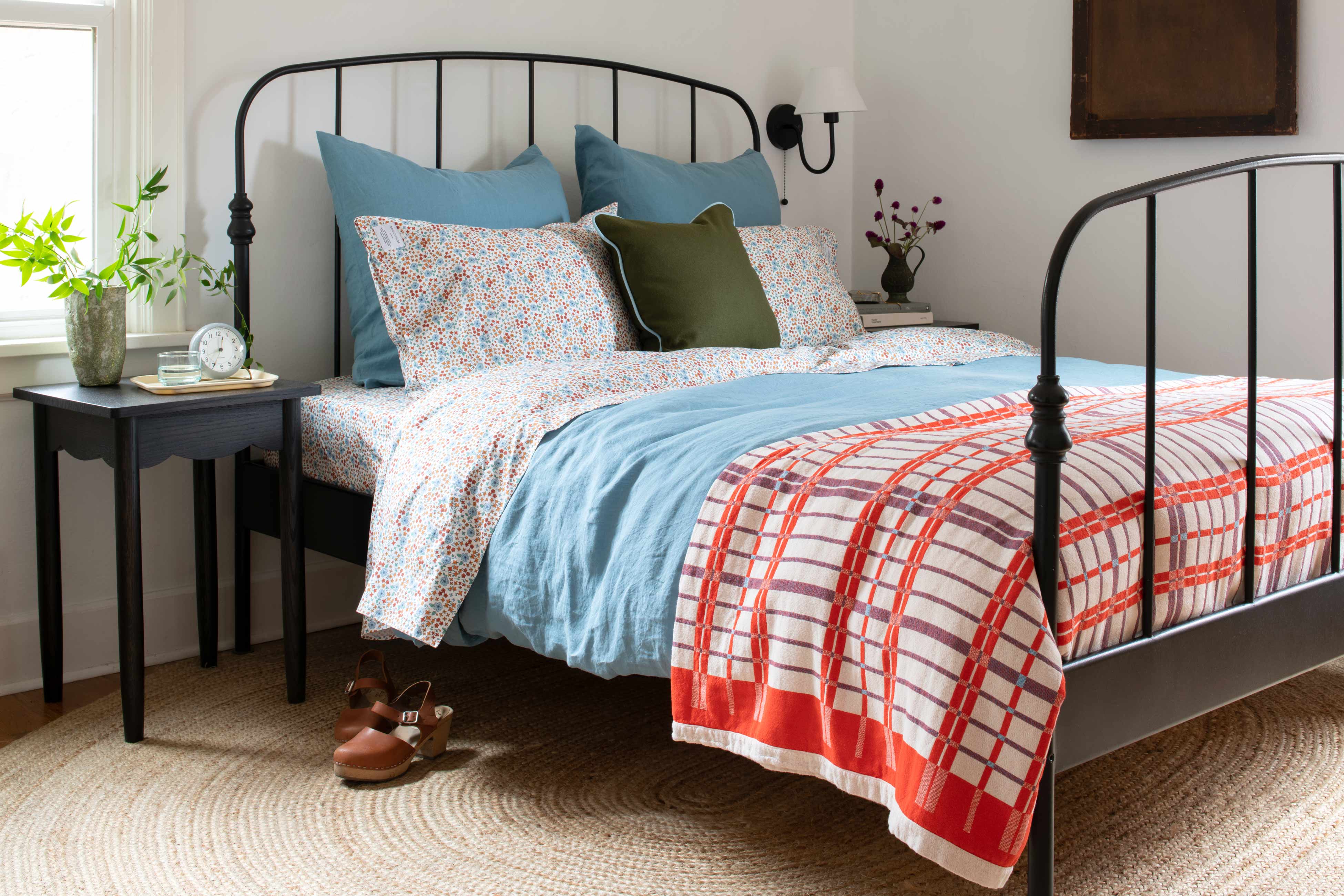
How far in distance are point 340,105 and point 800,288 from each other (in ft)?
3.66

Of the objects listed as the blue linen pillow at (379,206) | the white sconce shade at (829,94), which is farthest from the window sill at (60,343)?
the white sconce shade at (829,94)

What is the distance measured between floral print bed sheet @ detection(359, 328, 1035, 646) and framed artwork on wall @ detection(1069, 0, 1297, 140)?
1576mm

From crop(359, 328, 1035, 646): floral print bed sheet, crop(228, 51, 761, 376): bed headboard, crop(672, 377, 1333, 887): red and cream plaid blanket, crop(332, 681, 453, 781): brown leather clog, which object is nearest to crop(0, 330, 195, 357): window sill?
crop(228, 51, 761, 376): bed headboard

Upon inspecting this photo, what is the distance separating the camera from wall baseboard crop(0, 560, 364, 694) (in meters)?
2.24

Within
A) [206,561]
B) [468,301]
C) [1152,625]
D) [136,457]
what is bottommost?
[206,561]

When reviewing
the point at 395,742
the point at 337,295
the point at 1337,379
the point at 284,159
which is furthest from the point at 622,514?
the point at 284,159

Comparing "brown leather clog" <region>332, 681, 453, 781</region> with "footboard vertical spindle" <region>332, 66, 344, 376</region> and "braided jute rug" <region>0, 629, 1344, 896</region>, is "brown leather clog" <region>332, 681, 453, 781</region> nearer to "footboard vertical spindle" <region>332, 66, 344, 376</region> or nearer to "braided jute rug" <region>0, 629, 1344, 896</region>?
"braided jute rug" <region>0, 629, 1344, 896</region>

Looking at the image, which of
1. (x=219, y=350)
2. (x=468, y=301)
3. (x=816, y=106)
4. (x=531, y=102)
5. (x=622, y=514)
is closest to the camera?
(x=622, y=514)

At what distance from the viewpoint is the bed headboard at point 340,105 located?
239 cm

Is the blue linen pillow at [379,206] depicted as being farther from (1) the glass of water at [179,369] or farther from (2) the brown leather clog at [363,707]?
(2) the brown leather clog at [363,707]

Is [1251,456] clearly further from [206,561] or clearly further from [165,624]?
[165,624]

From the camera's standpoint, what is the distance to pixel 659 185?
9.14 feet

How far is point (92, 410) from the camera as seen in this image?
1.91m

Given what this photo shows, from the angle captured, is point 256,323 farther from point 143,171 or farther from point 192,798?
point 192,798
